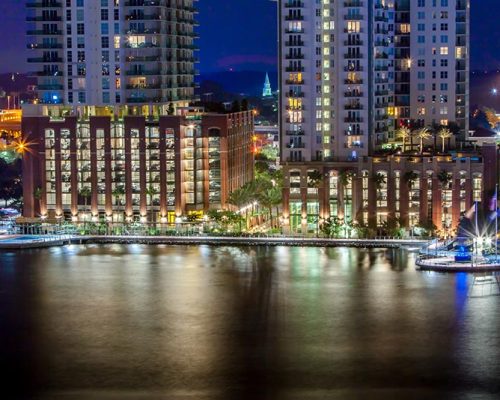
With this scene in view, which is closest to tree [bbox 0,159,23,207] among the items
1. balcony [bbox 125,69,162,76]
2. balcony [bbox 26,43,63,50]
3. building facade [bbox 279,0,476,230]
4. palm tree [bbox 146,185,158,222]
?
balcony [bbox 26,43,63,50]

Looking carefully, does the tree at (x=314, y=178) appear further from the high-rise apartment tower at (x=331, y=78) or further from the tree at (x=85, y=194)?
the tree at (x=85, y=194)

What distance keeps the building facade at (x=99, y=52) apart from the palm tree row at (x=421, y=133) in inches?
393

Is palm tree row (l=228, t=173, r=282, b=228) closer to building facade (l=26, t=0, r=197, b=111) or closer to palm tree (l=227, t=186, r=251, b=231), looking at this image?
palm tree (l=227, t=186, r=251, b=231)

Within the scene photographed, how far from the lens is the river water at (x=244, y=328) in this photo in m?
29.8

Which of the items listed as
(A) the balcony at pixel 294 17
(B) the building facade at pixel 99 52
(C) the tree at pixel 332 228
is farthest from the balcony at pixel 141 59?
(C) the tree at pixel 332 228

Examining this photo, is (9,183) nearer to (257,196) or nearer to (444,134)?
(257,196)

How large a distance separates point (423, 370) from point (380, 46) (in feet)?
83.5

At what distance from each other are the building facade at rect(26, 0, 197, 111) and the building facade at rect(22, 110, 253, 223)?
3.80ft

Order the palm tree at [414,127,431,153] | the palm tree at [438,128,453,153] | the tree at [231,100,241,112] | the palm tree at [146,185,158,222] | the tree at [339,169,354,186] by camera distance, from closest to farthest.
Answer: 1. the tree at [339,169,354,186]
2. the palm tree at [146,185,158,222]
3. the palm tree at [414,127,431,153]
4. the palm tree at [438,128,453,153]
5. the tree at [231,100,241,112]

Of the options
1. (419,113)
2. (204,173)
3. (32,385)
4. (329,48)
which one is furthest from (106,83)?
(32,385)

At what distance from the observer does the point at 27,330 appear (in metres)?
34.9

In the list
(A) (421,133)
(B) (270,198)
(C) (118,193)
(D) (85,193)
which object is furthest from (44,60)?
(A) (421,133)

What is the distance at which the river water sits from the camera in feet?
97.9

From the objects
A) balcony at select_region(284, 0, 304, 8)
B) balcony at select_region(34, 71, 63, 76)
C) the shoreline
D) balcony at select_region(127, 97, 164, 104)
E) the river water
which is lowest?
the river water
